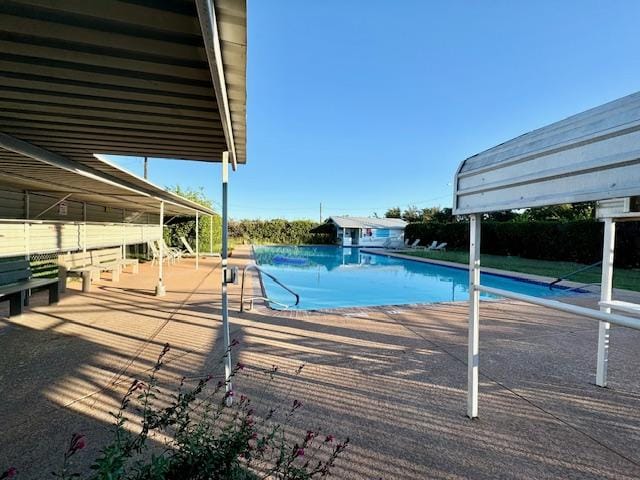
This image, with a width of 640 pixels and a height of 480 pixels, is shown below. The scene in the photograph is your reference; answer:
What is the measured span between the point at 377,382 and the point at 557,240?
18.8 metres

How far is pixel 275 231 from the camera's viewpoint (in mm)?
35906

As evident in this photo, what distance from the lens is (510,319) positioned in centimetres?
618

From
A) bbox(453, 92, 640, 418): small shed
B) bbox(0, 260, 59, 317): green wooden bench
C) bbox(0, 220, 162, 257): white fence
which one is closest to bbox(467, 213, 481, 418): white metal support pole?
bbox(453, 92, 640, 418): small shed

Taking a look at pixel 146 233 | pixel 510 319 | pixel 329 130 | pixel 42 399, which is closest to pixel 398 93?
pixel 329 130

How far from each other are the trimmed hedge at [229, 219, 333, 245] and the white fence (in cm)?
2293

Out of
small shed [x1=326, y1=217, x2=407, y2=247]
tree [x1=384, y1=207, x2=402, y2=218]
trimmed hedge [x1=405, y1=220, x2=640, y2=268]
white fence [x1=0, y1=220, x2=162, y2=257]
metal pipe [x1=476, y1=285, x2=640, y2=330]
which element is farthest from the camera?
tree [x1=384, y1=207, x2=402, y2=218]

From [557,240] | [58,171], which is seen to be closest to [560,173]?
[58,171]

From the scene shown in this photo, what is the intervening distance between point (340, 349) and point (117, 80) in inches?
145

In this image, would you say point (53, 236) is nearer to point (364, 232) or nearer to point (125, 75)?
point (125, 75)

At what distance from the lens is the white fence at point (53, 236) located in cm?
633

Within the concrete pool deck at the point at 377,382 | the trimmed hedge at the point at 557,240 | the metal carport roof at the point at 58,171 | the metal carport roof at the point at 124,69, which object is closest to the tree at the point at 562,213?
the trimmed hedge at the point at 557,240

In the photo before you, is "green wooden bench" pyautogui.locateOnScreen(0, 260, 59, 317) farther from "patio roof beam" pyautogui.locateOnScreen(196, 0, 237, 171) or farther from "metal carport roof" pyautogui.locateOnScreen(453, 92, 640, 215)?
"metal carport roof" pyautogui.locateOnScreen(453, 92, 640, 215)

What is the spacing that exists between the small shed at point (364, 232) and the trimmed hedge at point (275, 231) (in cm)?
311

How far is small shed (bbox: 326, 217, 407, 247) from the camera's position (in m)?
34.7
